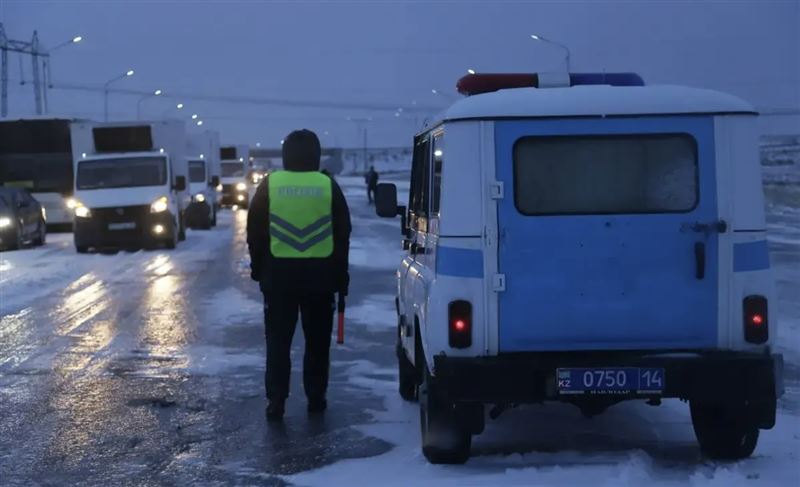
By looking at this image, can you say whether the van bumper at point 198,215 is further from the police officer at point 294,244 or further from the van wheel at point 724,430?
the van wheel at point 724,430

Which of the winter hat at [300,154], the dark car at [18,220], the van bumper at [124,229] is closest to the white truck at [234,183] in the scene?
the dark car at [18,220]

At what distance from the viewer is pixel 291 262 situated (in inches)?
339

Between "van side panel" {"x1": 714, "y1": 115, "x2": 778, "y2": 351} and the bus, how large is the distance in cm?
3189

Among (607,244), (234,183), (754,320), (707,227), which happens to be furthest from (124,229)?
(234,183)

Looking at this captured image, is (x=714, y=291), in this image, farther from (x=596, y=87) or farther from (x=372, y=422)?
(x=372, y=422)

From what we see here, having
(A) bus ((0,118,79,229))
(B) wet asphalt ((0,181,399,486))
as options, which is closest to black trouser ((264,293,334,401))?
(B) wet asphalt ((0,181,399,486))

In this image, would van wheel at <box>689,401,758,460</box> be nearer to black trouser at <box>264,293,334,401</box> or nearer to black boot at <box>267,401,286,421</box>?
black trouser at <box>264,293,334,401</box>

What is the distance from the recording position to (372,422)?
895 centimetres

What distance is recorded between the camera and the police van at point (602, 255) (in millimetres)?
6980

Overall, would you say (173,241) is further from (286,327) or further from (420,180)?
(420,180)

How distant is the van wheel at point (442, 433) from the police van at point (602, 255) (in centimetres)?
16

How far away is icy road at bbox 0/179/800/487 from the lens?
286 inches

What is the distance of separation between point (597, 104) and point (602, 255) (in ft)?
2.84

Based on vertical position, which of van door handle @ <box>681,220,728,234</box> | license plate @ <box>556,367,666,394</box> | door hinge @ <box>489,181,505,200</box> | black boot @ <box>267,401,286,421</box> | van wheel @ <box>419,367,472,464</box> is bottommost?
black boot @ <box>267,401,286,421</box>
